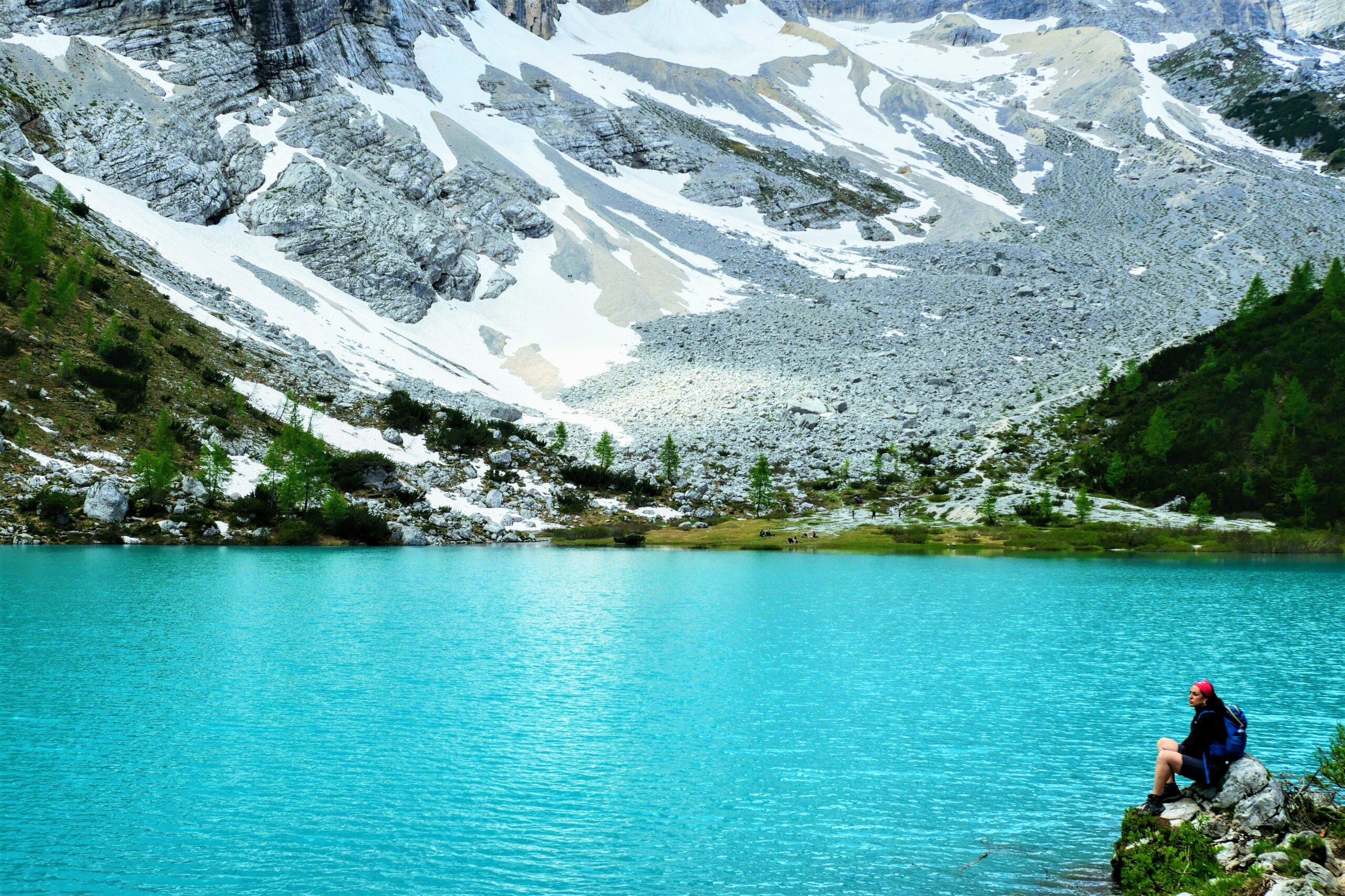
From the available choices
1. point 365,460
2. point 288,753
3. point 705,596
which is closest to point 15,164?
point 365,460

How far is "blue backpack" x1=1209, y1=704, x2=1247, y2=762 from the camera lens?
44.1 ft

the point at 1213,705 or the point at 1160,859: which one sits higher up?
the point at 1213,705

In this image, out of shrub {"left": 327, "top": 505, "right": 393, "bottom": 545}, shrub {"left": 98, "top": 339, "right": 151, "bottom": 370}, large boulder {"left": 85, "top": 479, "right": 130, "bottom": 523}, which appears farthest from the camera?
shrub {"left": 327, "top": 505, "right": 393, "bottom": 545}

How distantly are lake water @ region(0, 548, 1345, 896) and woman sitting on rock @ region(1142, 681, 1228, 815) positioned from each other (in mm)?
1413

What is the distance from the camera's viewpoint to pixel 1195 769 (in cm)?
1365

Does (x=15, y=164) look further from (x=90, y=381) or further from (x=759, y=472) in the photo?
(x=759, y=472)

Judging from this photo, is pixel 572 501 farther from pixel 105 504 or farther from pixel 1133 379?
pixel 1133 379

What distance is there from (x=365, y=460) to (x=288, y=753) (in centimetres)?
6289

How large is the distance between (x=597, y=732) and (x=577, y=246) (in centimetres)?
13251

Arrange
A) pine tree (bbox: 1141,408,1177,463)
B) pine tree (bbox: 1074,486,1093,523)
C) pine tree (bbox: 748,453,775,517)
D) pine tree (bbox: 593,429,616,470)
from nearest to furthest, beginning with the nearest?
pine tree (bbox: 1074,486,1093,523), pine tree (bbox: 1141,408,1177,463), pine tree (bbox: 748,453,775,517), pine tree (bbox: 593,429,616,470)

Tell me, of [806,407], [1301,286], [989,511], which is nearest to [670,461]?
[806,407]

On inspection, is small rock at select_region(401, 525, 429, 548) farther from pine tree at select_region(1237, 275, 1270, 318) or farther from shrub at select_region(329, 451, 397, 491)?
pine tree at select_region(1237, 275, 1270, 318)

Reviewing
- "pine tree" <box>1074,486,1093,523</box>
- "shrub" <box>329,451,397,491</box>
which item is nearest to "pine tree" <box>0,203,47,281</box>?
"shrub" <box>329,451,397,491</box>

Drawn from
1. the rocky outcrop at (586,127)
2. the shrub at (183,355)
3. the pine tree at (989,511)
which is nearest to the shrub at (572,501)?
the shrub at (183,355)
